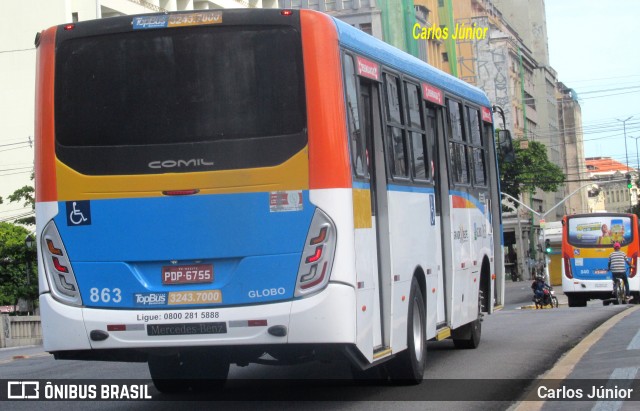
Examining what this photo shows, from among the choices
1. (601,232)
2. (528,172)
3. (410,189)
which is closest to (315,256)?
(410,189)

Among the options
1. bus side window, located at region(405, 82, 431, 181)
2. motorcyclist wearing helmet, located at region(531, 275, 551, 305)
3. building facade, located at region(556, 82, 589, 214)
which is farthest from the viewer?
building facade, located at region(556, 82, 589, 214)

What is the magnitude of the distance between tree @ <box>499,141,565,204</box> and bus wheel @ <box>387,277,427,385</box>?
3295 inches

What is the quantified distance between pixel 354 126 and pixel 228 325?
1.99 meters

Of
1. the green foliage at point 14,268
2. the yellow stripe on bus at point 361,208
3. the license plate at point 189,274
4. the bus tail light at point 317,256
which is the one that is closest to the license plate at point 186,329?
the license plate at point 189,274

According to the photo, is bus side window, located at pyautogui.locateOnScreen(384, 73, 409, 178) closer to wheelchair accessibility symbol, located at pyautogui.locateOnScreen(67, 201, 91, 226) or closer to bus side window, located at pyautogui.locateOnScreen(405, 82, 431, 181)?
bus side window, located at pyautogui.locateOnScreen(405, 82, 431, 181)

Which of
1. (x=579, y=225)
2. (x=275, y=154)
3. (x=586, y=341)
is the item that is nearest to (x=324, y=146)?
(x=275, y=154)

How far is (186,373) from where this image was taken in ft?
40.4

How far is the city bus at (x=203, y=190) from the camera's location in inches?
387

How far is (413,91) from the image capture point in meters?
12.9

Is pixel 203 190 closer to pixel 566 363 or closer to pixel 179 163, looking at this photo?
pixel 179 163

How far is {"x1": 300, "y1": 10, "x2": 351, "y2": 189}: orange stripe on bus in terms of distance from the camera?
9.85 metres

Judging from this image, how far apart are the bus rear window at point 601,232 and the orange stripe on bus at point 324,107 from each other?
38.5 meters

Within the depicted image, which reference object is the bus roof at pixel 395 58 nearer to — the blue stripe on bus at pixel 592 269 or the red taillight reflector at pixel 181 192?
the red taillight reflector at pixel 181 192

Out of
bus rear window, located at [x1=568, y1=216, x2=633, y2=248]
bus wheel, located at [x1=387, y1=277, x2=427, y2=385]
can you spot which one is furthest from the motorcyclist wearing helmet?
bus wheel, located at [x1=387, y1=277, x2=427, y2=385]
